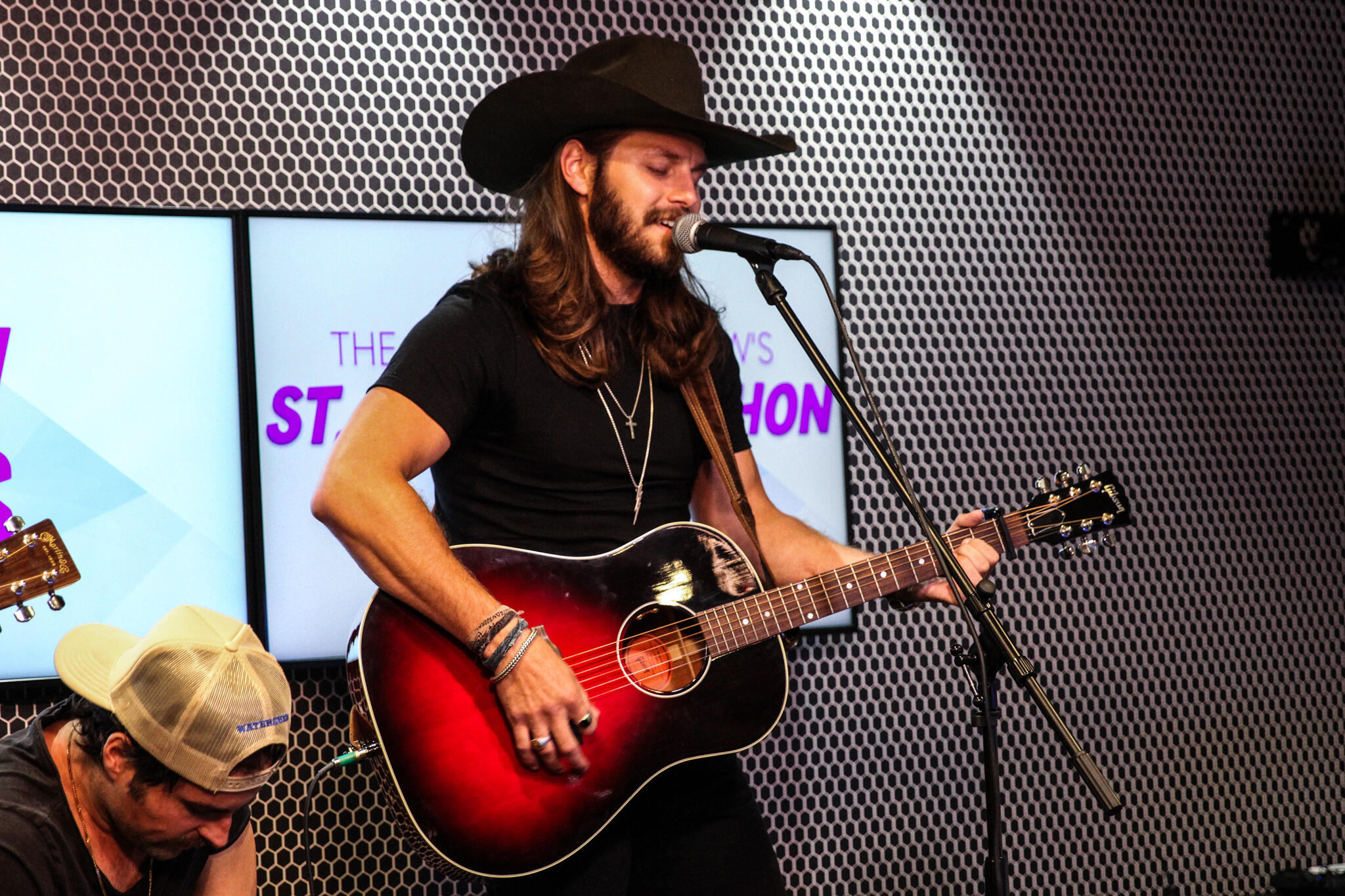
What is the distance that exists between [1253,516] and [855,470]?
1438 millimetres

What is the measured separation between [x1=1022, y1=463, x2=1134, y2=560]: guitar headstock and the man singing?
0.43 feet

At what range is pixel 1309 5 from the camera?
4215mm

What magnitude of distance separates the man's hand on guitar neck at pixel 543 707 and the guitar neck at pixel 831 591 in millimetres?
309

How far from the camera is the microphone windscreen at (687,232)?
2119 millimetres

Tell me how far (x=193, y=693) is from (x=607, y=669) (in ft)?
2.27

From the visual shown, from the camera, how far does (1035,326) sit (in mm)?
3875

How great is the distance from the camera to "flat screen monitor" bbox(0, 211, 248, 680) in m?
2.90

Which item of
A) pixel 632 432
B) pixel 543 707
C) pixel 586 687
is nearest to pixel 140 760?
pixel 543 707

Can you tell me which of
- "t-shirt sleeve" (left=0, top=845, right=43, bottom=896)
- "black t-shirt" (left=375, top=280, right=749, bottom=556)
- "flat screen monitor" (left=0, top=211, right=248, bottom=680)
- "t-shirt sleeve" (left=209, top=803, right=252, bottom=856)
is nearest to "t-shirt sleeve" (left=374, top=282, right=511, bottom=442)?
"black t-shirt" (left=375, top=280, right=749, bottom=556)

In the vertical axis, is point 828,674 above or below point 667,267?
below

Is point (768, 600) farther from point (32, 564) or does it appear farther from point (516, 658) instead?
point (32, 564)

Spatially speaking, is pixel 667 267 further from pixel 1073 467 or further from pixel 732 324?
pixel 1073 467

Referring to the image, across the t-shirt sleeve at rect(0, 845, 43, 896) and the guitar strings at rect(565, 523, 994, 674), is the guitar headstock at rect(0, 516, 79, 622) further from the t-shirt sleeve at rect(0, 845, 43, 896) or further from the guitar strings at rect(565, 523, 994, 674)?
the guitar strings at rect(565, 523, 994, 674)

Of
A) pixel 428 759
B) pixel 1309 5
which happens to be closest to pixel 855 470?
pixel 428 759
